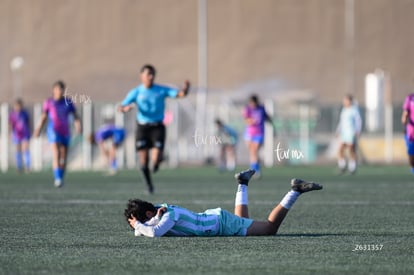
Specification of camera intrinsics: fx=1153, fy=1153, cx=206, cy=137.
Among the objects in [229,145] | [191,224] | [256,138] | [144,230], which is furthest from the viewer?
[229,145]

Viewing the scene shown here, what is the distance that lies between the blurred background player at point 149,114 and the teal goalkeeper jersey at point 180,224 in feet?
31.0

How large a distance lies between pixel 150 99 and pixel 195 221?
9766mm

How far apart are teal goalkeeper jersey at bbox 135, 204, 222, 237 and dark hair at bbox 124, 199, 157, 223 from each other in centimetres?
8

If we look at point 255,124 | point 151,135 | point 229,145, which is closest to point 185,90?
point 151,135

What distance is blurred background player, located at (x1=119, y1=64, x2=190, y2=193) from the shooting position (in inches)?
815

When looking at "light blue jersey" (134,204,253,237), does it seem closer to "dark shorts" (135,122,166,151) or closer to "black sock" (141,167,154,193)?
"black sock" (141,167,154,193)

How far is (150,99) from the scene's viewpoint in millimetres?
20703

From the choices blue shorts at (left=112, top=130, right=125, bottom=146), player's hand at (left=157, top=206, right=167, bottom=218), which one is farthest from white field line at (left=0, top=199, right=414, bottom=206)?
blue shorts at (left=112, top=130, right=125, bottom=146)

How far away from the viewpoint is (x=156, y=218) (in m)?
10.9

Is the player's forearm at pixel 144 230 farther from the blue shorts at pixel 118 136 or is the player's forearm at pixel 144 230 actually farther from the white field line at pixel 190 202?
A: the blue shorts at pixel 118 136

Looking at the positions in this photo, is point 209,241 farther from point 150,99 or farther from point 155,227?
point 150,99

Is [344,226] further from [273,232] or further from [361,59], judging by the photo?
[361,59]

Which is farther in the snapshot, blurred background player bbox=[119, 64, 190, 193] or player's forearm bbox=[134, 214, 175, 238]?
blurred background player bbox=[119, 64, 190, 193]

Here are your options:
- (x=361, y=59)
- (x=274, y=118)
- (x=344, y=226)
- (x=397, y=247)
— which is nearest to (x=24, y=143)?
(x=274, y=118)
